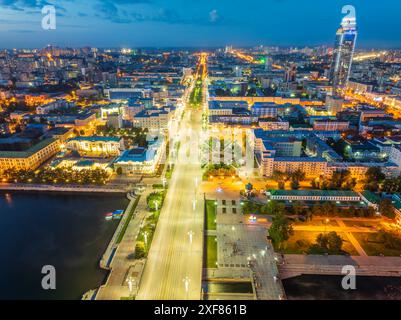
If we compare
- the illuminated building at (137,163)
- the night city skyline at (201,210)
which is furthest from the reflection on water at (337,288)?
the illuminated building at (137,163)

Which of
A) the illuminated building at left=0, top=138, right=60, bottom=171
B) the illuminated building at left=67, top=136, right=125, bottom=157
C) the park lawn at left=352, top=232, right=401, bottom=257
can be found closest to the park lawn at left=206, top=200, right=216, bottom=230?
the park lawn at left=352, top=232, right=401, bottom=257

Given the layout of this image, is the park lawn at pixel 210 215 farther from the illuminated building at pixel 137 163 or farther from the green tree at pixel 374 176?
the green tree at pixel 374 176

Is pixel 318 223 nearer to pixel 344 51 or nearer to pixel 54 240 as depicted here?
pixel 54 240

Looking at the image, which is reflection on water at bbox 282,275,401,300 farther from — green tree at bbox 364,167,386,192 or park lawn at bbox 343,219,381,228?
green tree at bbox 364,167,386,192

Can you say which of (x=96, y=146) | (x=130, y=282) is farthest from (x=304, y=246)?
(x=96, y=146)
